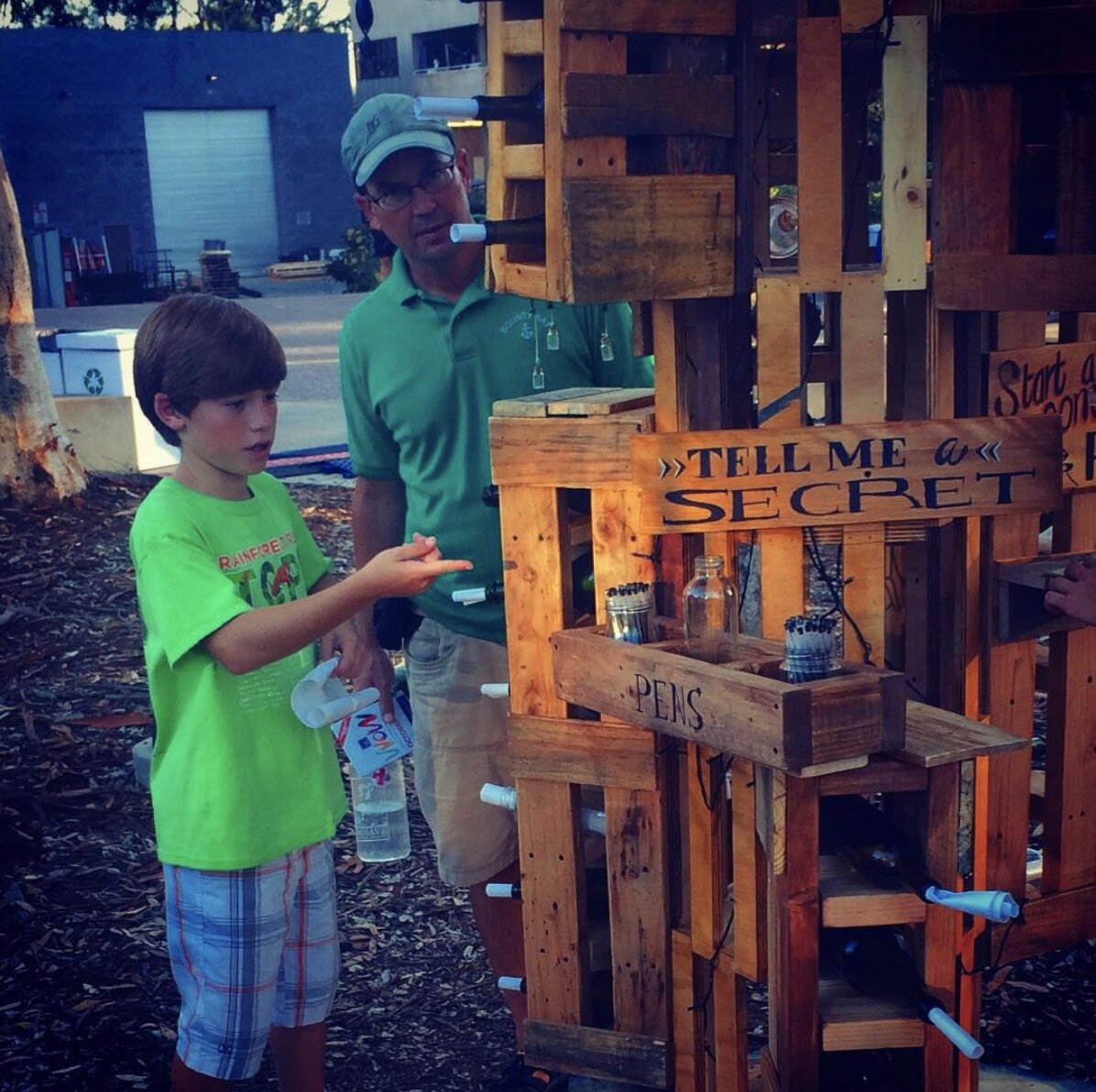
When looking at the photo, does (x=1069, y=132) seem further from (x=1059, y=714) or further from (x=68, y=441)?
(x=68, y=441)

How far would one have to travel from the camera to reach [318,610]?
118 inches

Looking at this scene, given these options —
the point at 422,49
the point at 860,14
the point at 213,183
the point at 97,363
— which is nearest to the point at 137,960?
the point at 860,14

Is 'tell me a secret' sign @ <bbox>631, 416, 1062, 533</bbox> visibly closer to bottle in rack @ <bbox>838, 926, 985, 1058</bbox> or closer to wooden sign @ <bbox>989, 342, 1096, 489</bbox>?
wooden sign @ <bbox>989, 342, 1096, 489</bbox>

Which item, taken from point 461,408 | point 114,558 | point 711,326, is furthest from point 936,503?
point 114,558

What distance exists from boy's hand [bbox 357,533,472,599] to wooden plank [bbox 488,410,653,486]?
0.94 feet

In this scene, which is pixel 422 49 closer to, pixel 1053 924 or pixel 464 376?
pixel 464 376

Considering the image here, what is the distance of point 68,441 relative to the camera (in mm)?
10180

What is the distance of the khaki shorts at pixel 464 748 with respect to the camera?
3914 mm

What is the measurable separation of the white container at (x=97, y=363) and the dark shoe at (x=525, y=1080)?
8774 mm

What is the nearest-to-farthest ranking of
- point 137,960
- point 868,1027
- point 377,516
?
point 868,1027 < point 377,516 < point 137,960

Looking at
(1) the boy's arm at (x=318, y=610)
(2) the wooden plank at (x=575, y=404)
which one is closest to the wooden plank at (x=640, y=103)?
(2) the wooden plank at (x=575, y=404)

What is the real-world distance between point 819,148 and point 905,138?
0.17m

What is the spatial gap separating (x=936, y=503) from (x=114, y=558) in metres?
7.13

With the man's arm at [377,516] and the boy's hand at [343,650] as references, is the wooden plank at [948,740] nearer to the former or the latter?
the boy's hand at [343,650]
